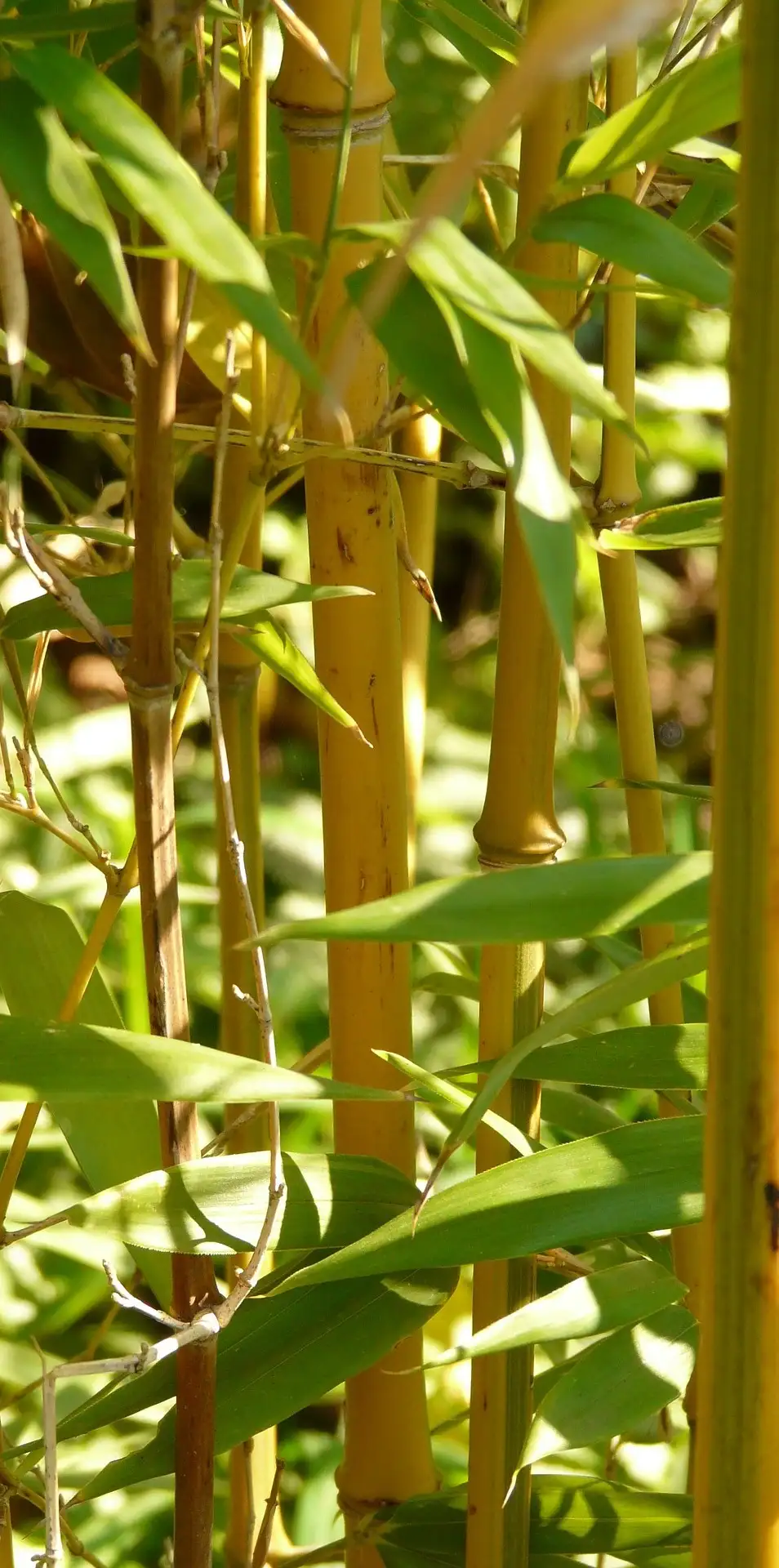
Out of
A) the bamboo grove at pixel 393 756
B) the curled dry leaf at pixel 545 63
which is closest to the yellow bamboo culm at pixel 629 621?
the bamboo grove at pixel 393 756

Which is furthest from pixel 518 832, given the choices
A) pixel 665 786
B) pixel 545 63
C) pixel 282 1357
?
pixel 545 63

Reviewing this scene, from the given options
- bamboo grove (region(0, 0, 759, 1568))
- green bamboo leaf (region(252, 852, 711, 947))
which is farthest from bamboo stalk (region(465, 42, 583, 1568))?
green bamboo leaf (region(252, 852, 711, 947))

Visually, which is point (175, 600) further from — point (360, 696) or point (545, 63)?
point (545, 63)

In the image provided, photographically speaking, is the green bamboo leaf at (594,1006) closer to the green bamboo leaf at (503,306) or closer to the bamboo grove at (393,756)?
the bamboo grove at (393,756)

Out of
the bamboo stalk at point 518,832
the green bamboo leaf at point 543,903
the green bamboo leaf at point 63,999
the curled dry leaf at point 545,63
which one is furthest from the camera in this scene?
the green bamboo leaf at point 63,999

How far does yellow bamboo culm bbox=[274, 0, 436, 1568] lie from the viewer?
36cm

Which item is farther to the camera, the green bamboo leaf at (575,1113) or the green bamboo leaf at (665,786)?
the green bamboo leaf at (575,1113)

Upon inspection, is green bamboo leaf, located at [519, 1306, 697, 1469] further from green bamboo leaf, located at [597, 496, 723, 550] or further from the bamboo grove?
green bamboo leaf, located at [597, 496, 723, 550]

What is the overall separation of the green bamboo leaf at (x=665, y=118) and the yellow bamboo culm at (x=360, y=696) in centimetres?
9

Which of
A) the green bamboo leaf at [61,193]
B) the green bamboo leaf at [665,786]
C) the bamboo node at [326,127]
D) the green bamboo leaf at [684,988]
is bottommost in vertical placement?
the green bamboo leaf at [684,988]

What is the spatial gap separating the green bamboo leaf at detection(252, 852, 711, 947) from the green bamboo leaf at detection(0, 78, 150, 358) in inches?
4.0

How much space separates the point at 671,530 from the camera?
1.19ft

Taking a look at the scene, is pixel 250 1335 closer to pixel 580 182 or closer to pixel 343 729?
→ pixel 343 729

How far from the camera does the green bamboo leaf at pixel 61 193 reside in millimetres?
232
